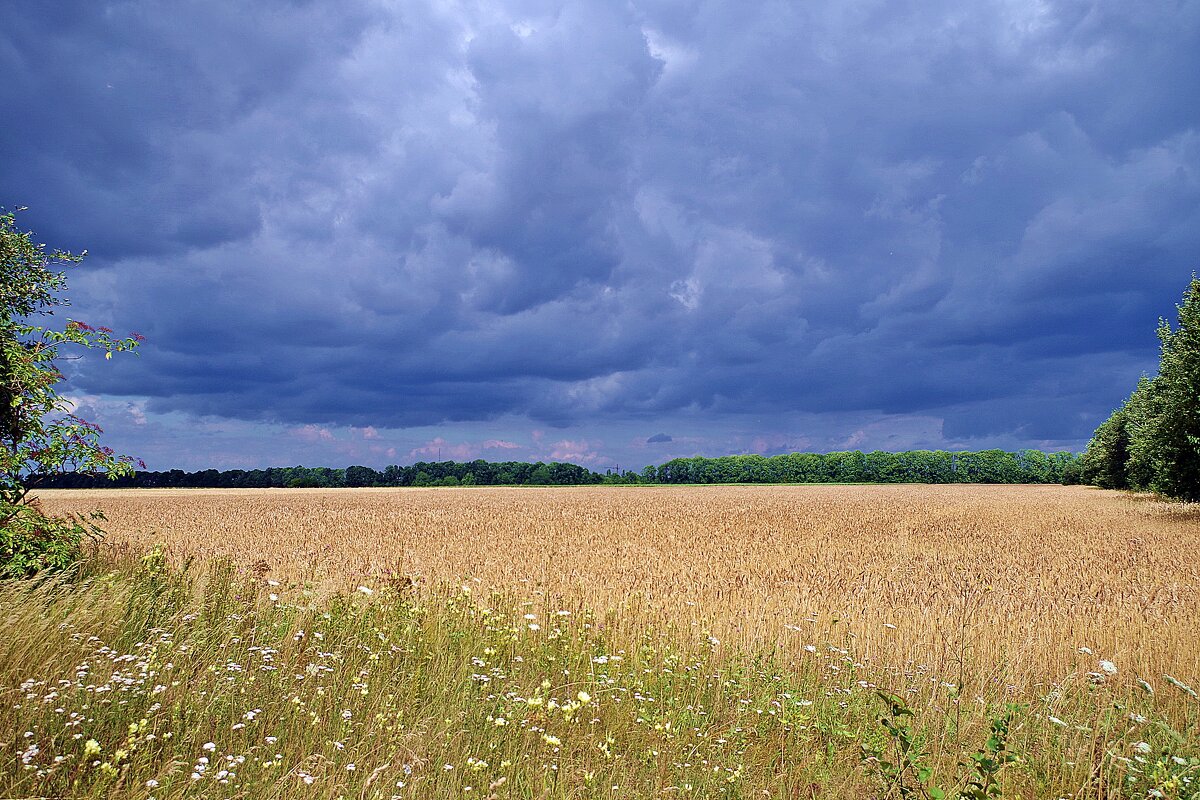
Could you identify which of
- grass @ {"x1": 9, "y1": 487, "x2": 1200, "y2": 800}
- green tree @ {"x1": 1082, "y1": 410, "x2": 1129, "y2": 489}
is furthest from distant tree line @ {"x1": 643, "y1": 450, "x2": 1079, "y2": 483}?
grass @ {"x1": 9, "y1": 487, "x2": 1200, "y2": 800}

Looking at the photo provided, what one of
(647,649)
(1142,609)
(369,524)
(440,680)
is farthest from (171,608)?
(369,524)

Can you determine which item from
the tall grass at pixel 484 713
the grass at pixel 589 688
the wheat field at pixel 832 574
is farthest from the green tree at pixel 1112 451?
the tall grass at pixel 484 713

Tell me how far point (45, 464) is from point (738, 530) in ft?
62.1

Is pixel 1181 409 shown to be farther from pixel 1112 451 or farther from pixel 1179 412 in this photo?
pixel 1112 451

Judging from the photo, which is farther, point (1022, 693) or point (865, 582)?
point (865, 582)

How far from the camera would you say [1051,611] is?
1087cm

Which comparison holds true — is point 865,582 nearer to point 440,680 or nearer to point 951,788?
point 951,788

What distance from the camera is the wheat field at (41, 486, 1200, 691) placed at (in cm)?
888

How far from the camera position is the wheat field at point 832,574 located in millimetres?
8883

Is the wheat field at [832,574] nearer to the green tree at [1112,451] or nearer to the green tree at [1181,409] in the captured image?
the green tree at [1181,409]

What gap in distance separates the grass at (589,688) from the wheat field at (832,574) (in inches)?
3.6

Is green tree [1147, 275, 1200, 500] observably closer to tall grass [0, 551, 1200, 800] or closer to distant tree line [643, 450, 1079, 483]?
tall grass [0, 551, 1200, 800]

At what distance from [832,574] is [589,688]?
8.96m

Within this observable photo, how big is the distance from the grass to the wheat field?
92 millimetres
